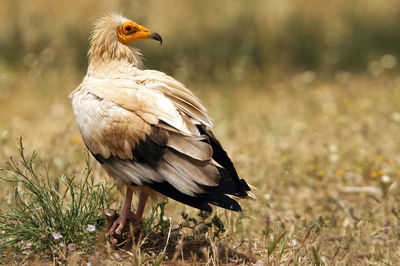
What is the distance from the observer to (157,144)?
9.14 feet

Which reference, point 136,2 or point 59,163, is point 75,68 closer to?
point 136,2

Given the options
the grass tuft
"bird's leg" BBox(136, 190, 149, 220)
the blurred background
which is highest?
the blurred background

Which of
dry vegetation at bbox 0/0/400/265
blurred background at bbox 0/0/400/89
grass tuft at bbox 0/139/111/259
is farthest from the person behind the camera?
blurred background at bbox 0/0/400/89

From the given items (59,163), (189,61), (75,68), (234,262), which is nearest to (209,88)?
(189,61)

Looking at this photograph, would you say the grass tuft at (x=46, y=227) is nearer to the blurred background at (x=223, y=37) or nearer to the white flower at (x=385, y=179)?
the white flower at (x=385, y=179)

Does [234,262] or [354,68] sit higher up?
[354,68]

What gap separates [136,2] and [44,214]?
651 cm

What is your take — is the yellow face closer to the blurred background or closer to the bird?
the bird

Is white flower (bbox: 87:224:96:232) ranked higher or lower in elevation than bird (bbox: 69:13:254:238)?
lower

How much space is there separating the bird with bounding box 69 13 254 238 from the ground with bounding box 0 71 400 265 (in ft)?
0.97

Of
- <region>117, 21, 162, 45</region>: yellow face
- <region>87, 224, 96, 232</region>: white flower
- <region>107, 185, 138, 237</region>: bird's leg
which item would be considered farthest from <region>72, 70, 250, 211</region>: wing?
<region>117, 21, 162, 45</region>: yellow face

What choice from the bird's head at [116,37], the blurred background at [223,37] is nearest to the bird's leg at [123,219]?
the bird's head at [116,37]

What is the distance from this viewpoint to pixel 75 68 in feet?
24.1

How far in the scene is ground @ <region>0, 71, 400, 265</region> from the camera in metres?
3.13
